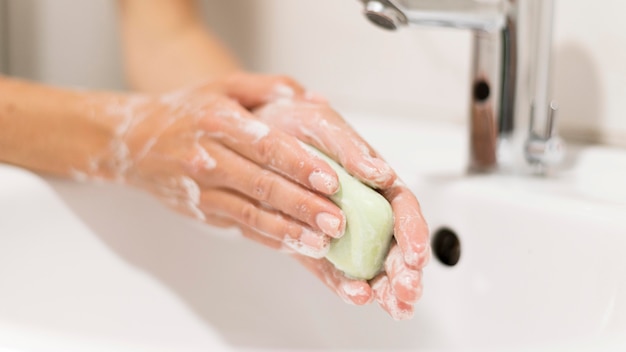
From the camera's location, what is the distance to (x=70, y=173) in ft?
1.92

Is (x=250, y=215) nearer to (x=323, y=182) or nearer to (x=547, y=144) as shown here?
(x=323, y=182)

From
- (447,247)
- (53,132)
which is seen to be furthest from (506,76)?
(53,132)

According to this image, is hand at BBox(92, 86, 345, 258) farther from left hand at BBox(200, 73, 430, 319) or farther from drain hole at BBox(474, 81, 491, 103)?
drain hole at BBox(474, 81, 491, 103)

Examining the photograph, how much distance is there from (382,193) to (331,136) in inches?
2.0

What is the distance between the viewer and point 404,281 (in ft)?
1.22

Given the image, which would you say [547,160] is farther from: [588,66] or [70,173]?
[70,173]

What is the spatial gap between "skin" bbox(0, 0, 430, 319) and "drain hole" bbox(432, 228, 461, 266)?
15 centimetres

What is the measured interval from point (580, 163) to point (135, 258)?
0.37 meters

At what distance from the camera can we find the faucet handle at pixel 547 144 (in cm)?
56

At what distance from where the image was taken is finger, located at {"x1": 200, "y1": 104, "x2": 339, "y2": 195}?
41cm

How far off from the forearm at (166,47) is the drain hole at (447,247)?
12.6 inches

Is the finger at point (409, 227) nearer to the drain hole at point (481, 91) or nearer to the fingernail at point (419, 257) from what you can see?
the fingernail at point (419, 257)

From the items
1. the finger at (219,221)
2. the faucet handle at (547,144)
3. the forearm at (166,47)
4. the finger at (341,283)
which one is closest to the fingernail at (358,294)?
the finger at (341,283)

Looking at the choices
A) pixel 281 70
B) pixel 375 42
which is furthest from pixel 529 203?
pixel 281 70
